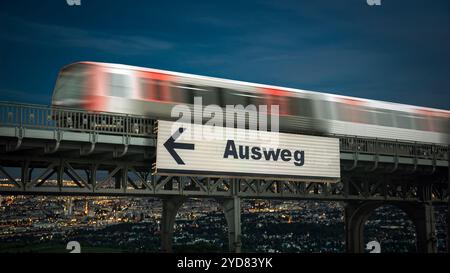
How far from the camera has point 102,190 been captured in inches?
1283

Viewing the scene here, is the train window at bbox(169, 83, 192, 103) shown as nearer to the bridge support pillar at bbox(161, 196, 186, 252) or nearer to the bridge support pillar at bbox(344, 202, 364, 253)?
the bridge support pillar at bbox(161, 196, 186, 252)

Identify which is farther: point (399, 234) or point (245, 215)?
point (245, 215)

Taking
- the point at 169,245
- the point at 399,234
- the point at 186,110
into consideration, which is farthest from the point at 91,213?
the point at 186,110

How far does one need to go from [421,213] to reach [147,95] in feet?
89.2

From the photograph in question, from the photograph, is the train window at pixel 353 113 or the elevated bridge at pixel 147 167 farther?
the train window at pixel 353 113

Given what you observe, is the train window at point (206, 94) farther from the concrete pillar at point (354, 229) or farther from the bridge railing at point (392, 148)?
the concrete pillar at point (354, 229)

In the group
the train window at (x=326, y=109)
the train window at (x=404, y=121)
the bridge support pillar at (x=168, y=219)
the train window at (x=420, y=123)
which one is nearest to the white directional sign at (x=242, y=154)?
the train window at (x=326, y=109)

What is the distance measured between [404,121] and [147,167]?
71.7ft

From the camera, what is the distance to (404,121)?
47.4 metres

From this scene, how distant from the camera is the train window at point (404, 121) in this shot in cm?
4706

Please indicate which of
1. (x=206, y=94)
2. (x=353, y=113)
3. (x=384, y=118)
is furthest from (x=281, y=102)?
(x=384, y=118)

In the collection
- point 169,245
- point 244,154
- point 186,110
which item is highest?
point 186,110

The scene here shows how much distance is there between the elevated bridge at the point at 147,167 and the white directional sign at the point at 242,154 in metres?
1.58

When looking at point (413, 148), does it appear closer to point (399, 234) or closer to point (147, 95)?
point (147, 95)
